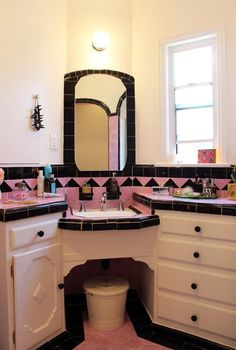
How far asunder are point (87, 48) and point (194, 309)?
2062 millimetres

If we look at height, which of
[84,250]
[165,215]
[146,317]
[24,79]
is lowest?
[146,317]

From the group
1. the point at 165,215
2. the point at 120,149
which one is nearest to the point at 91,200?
the point at 120,149

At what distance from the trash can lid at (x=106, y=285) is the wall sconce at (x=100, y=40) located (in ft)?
5.91

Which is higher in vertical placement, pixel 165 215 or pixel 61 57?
pixel 61 57

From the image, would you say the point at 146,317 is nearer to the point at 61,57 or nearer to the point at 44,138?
the point at 44,138

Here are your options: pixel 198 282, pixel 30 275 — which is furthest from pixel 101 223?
pixel 198 282

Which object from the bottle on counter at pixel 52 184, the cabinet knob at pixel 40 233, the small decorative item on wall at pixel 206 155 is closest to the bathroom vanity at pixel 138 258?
the cabinet knob at pixel 40 233

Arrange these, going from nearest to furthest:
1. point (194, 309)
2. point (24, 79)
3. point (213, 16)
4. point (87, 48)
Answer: point (194, 309)
point (24, 79)
point (213, 16)
point (87, 48)

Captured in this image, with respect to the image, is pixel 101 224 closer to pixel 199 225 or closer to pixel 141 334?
pixel 199 225

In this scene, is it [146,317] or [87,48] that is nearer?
[146,317]

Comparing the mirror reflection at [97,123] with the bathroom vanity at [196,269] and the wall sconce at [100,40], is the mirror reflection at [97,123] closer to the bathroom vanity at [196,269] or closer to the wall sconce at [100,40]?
the wall sconce at [100,40]

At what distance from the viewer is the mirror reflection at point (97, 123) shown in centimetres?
227

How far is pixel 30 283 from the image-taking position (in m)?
1.60

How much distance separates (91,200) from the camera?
228cm
